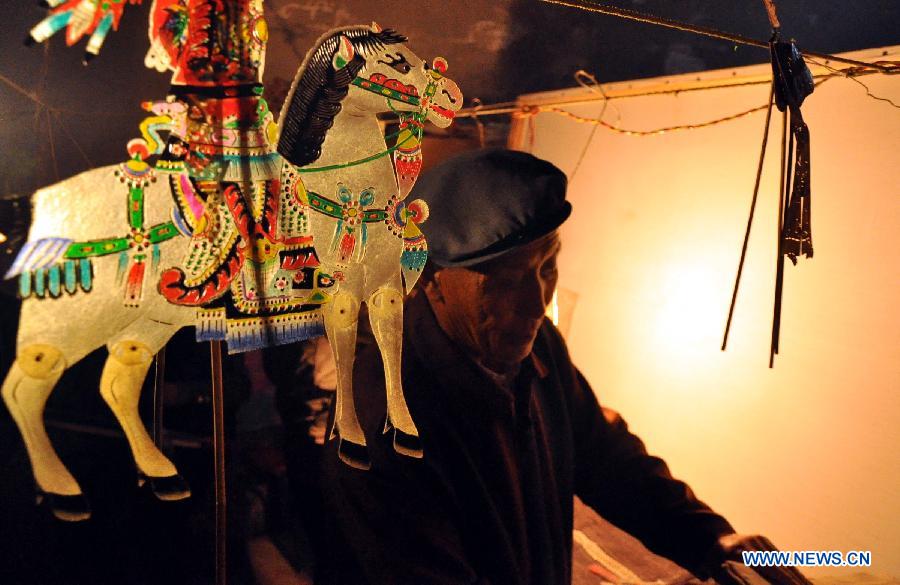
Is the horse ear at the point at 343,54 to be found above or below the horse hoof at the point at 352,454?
above

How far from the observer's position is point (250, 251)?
2066 millimetres

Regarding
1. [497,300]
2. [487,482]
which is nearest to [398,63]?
[497,300]

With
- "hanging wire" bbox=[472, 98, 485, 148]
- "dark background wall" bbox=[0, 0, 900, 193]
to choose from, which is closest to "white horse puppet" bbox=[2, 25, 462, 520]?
"dark background wall" bbox=[0, 0, 900, 193]

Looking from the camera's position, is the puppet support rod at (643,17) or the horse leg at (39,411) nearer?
the horse leg at (39,411)

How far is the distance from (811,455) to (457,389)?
262cm

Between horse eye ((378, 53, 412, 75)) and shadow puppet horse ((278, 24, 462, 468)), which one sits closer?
shadow puppet horse ((278, 24, 462, 468))

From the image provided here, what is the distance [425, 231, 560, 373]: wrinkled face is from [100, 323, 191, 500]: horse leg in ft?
3.78

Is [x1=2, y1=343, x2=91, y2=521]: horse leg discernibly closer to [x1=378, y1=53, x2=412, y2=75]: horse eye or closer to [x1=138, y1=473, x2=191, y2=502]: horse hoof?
[x1=138, y1=473, x2=191, y2=502]: horse hoof

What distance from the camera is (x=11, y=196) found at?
176 centimetres

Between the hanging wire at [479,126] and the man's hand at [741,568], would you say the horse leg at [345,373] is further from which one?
the man's hand at [741,568]

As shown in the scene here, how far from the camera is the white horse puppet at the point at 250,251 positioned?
1.78m

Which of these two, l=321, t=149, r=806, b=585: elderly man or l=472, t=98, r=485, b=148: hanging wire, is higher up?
l=472, t=98, r=485, b=148: hanging wire

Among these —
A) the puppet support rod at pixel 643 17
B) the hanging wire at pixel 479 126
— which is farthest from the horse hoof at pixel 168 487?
the hanging wire at pixel 479 126

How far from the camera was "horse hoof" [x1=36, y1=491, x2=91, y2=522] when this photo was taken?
6.11 feet
